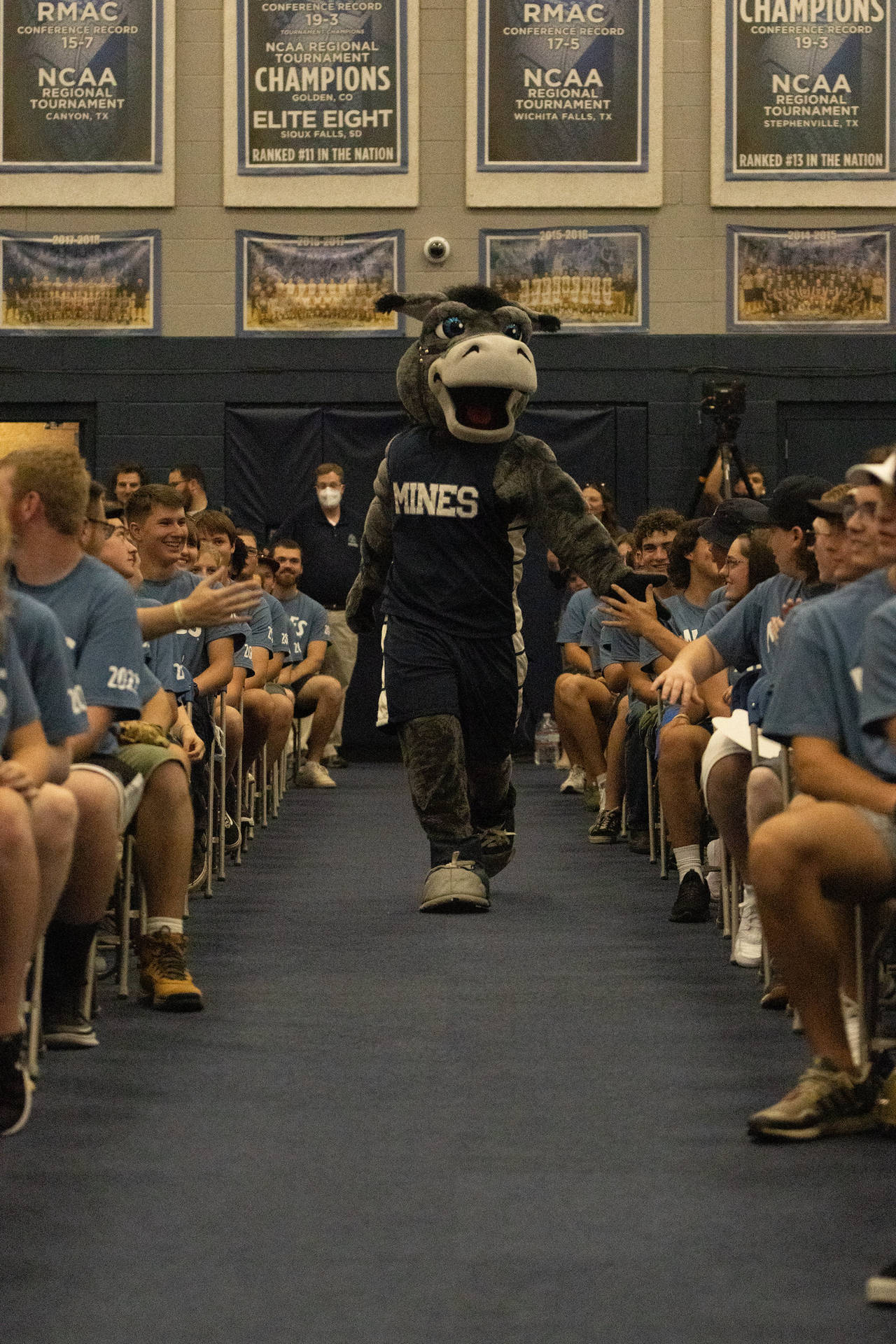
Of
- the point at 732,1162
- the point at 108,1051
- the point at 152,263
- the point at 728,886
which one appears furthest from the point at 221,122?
the point at 732,1162

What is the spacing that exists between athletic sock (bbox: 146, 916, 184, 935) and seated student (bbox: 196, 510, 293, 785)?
7.43 feet

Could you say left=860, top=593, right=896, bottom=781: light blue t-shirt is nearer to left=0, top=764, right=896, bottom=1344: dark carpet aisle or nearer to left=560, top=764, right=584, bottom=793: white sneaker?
left=0, top=764, right=896, bottom=1344: dark carpet aisle

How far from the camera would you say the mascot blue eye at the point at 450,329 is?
5.95 m

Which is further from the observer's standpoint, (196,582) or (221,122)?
(221,122)

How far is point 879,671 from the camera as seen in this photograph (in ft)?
9.82

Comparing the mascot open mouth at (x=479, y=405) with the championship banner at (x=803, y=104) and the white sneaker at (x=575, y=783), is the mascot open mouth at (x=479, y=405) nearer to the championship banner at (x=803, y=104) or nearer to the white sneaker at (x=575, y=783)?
the white sneaker at (x=575, y=783)

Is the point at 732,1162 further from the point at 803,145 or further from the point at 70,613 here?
the point at 803,145

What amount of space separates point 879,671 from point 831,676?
0.70ft

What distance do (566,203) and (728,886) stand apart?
6.92 meters

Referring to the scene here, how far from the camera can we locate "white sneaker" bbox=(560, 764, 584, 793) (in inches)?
369

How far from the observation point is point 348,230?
37.0 feet

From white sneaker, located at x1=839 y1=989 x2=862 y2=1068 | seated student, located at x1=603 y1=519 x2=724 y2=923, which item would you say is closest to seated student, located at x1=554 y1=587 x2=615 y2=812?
seated student, located at x1=603 y1=519 x2=724 y2=923

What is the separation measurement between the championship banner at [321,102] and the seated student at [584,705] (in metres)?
3.55

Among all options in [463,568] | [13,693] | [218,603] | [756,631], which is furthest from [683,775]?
[13,693]
